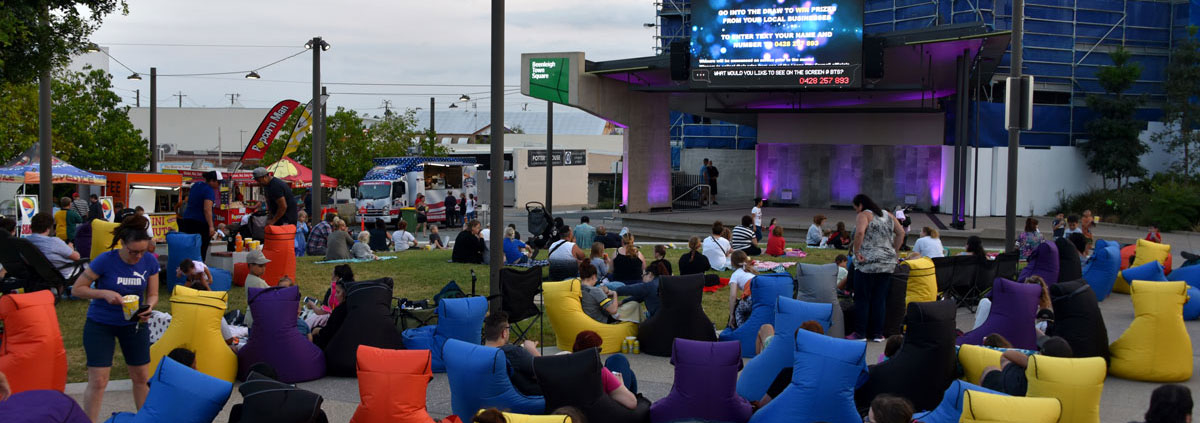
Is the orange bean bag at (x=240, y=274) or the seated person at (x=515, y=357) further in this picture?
the orange bean bag at (x=240, y=274)

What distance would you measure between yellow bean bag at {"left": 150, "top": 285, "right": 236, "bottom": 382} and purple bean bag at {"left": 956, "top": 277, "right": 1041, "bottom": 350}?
692cm

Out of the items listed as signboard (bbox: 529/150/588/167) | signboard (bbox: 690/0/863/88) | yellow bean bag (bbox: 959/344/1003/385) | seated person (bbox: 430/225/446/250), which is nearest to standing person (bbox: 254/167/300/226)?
seated person (bbox: 430/225/446/250)

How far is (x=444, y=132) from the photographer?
8619 cm

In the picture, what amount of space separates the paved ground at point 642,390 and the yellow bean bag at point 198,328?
39 cm

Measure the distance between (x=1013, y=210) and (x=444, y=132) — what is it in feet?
244

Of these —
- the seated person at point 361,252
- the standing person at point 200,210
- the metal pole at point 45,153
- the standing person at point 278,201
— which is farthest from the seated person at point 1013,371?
the metal pole at point 45,153

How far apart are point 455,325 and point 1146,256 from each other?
10805 millimetres

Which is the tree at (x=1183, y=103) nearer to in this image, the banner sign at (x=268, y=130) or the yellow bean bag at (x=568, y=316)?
the banner sign at (x=268, y=130)

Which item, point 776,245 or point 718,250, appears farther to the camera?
point 776,245

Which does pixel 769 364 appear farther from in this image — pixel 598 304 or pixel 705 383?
pixel 598 304

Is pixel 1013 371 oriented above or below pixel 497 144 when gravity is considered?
below

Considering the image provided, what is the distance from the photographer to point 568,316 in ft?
35.0

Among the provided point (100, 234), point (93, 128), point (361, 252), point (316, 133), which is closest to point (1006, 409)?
point (100, 234)

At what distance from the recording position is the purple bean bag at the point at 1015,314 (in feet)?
32.4
